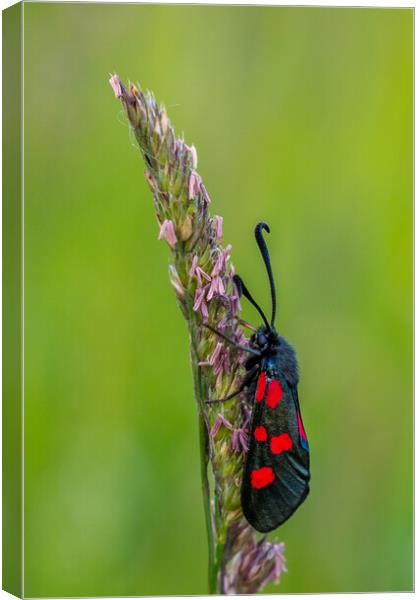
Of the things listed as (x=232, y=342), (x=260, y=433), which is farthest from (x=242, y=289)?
(x=260, y=433)

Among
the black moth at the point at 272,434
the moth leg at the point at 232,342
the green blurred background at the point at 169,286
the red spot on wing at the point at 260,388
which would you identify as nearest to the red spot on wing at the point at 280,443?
the black moth at the point at 272,434

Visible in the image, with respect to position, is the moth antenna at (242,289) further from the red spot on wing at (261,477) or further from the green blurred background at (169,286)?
the red spot on wing at (261,477)

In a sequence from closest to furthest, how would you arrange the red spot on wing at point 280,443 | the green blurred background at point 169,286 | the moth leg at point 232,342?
the moth leg at point 232,342 → the red spot on wing at point 280,443 → the green blurred background at point 169,286

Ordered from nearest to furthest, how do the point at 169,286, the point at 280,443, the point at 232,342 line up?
the point at 232,342 → the point at 280,443 → the point at 169,286

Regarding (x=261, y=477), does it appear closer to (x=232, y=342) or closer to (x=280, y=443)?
(x=280, y=443)

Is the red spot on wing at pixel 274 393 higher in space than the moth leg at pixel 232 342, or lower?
lower

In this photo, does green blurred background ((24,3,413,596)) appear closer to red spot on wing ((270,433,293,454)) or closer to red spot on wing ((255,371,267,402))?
red spot on wing ((255,371,267,402))

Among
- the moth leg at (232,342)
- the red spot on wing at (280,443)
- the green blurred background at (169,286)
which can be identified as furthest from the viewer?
the green blurred background at (169,286)
